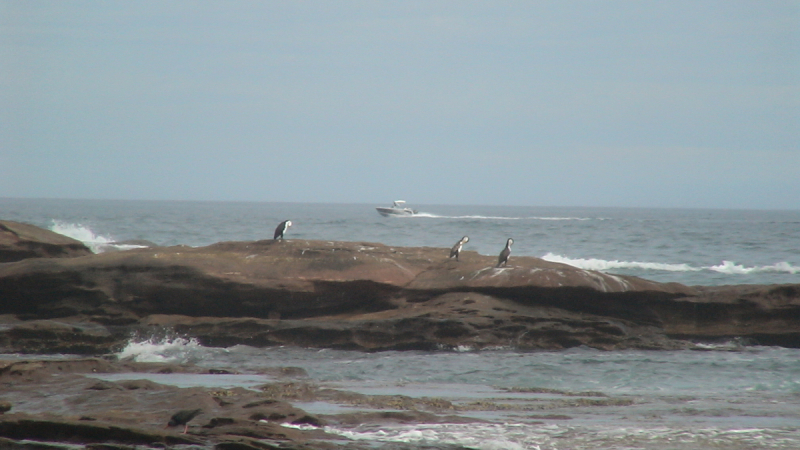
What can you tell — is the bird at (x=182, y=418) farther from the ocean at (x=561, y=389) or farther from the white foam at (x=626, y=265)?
the white foam at (x=626, y=265)

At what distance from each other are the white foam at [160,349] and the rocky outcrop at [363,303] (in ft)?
0.90

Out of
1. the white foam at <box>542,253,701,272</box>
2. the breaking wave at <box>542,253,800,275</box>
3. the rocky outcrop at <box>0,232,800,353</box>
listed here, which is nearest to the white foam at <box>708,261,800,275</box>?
the breaking wave at <box>542,253,800,275</box>

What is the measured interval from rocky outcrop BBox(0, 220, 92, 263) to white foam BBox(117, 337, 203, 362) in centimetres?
502

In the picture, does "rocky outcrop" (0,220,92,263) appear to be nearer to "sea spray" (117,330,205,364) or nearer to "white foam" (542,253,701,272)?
"sea spray" (117,330,205,364)

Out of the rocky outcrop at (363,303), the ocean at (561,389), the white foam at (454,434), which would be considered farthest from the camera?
the rocky outcrop at (363,303)

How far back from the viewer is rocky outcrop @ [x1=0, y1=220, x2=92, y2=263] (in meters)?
17.3

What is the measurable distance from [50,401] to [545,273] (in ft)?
31.2

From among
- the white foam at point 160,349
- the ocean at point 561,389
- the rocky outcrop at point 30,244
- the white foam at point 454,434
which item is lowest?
the white foam at point 160,349

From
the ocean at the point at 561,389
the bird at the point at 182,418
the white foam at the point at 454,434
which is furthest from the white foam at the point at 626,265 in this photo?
the bird at the point at 182,418

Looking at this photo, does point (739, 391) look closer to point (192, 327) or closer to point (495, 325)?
point (495, 325)

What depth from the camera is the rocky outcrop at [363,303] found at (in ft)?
47.2

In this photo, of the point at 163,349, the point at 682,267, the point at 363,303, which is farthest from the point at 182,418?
the point at 682,267

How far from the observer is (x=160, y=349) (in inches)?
545

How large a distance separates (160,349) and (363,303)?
13.1 feet
